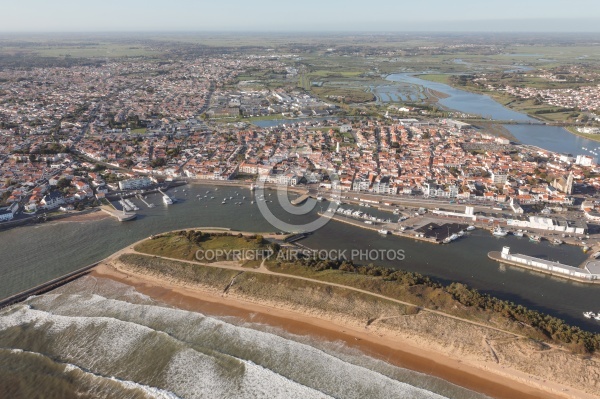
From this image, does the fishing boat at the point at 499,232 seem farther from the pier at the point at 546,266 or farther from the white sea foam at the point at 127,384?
the white sea foam at the point at 127,384

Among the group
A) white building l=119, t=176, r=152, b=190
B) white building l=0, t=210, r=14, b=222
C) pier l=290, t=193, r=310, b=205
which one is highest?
white building l=119, t=176, r=152, b=190

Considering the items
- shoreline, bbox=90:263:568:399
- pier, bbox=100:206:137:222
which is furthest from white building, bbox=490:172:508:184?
pier, bbox=100:206:137:222

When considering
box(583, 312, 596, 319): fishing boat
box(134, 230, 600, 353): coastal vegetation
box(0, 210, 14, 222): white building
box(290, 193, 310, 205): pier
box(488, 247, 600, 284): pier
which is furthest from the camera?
box(290, 193, 310, 205): pier

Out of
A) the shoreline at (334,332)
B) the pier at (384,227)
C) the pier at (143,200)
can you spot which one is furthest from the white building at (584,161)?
the pier at (143,200)

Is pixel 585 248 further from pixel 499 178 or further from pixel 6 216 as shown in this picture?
pixel 6 216

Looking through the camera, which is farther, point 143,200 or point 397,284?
point 143,200

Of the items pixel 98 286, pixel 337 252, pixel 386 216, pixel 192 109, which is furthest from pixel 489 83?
pixel 98 286

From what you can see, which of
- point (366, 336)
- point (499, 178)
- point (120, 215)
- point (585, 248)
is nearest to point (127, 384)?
point (366, 336)

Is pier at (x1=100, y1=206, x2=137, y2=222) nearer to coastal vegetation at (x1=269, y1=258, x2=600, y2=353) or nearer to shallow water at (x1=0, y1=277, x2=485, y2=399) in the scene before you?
shallow water at (x1=0, y1=277, x2=485, y2=399)
